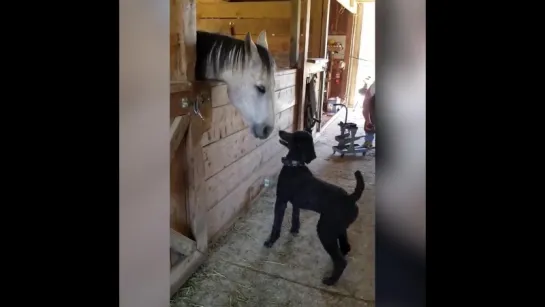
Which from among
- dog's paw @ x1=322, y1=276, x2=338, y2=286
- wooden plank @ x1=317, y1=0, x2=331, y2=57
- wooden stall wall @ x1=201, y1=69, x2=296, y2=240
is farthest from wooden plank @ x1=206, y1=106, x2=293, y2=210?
wooden plank @ x1=317, y1=0, x2=331, y2=57

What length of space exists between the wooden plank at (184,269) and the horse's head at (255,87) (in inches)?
15.2

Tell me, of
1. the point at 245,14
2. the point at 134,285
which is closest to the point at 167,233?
the point at 134,285

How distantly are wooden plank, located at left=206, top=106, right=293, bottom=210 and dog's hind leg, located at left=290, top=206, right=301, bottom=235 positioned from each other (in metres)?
0.25

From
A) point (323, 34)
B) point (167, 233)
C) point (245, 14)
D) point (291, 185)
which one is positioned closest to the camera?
point (167, 233)

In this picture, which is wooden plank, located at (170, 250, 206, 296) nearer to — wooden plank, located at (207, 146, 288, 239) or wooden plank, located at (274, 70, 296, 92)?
wooden plank, located at (207, 146, 288, 239)

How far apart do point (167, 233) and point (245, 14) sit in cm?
176

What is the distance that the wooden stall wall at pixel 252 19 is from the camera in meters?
2.11

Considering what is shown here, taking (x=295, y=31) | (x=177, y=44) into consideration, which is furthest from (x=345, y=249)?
(x=295, y=31)

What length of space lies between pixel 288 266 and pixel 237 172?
454 mm

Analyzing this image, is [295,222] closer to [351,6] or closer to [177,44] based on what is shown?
[177,44]

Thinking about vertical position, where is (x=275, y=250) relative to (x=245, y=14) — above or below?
below

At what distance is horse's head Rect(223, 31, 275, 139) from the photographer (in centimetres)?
114
